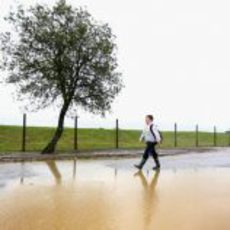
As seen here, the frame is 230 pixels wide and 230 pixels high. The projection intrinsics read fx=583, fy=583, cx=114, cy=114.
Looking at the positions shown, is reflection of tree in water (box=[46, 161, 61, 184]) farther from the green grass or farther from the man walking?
the green grass

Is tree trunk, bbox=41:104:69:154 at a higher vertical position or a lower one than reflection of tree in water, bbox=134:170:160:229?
higher

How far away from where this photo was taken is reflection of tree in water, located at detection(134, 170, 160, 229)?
9.66 meters

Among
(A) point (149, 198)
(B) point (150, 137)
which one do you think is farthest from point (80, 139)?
(A) point (149, 198)

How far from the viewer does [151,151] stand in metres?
20.2

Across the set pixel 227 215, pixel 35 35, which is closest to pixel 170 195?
pixel 227 215

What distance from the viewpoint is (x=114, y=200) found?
11.8m

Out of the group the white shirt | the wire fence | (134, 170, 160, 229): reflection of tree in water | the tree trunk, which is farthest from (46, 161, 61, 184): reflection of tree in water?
the wire fence

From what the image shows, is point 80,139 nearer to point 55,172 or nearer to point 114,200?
point 55,172

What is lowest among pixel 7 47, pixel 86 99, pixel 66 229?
pixel 66 229

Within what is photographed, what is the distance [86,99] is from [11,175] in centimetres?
1590

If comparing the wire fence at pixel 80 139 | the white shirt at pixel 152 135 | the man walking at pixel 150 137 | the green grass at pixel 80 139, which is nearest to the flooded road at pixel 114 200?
the man walking at pixel 150 137

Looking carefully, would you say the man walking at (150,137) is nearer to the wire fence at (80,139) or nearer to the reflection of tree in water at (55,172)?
the reflection of tree in water at (55,172)

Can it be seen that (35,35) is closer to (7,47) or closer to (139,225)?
(7,47)

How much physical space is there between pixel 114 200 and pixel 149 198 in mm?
819
